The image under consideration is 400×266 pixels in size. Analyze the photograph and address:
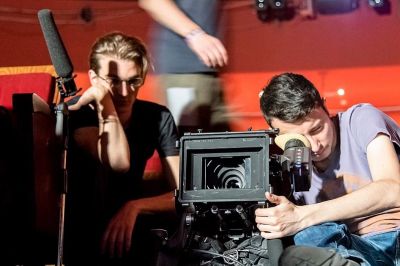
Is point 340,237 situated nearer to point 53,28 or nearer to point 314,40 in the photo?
point 53,28

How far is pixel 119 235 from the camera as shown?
193 cm

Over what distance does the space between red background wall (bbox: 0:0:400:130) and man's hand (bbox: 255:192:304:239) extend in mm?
1094

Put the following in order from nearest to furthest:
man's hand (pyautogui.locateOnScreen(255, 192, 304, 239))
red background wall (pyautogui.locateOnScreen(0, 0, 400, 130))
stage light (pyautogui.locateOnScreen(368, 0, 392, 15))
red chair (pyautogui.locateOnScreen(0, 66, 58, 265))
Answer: man's hand (pyautogui.locateOnScreen(255, 192, 304, 239))
red chair (pyautogui.locateOnScreen(0, 66, 58, 265))
red background wall (pyautogui.locateOnScreen(0, 0, 400, 130))
stage light (pyautogui.locateOnScreen(368, 0, 392, 15))

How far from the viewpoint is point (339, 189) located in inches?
71.6

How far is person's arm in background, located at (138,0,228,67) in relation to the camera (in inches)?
73.4

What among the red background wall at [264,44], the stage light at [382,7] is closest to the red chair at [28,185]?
the red background wall at [264,44]

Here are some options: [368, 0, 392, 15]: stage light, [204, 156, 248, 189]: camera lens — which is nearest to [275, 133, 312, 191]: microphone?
[204, 156, 248, 189]: camera lens

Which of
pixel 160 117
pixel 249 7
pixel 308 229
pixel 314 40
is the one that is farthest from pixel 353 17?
pixel 308 229

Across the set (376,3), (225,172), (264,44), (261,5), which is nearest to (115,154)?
(225,172)

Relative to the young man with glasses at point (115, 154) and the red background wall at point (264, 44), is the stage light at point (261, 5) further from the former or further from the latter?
the young man with glasses at point (115, 154)

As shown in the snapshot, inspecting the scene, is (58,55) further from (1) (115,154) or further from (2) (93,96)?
(1) (115,154)

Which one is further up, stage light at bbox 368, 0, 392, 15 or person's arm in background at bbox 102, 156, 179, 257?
stage light at bbox 368, 0, 392, 15

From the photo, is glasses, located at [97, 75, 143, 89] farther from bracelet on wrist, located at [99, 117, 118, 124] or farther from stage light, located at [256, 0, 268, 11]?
stage light, located at [256, 0, 268, 11]

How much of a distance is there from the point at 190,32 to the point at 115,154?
47 centimetres
